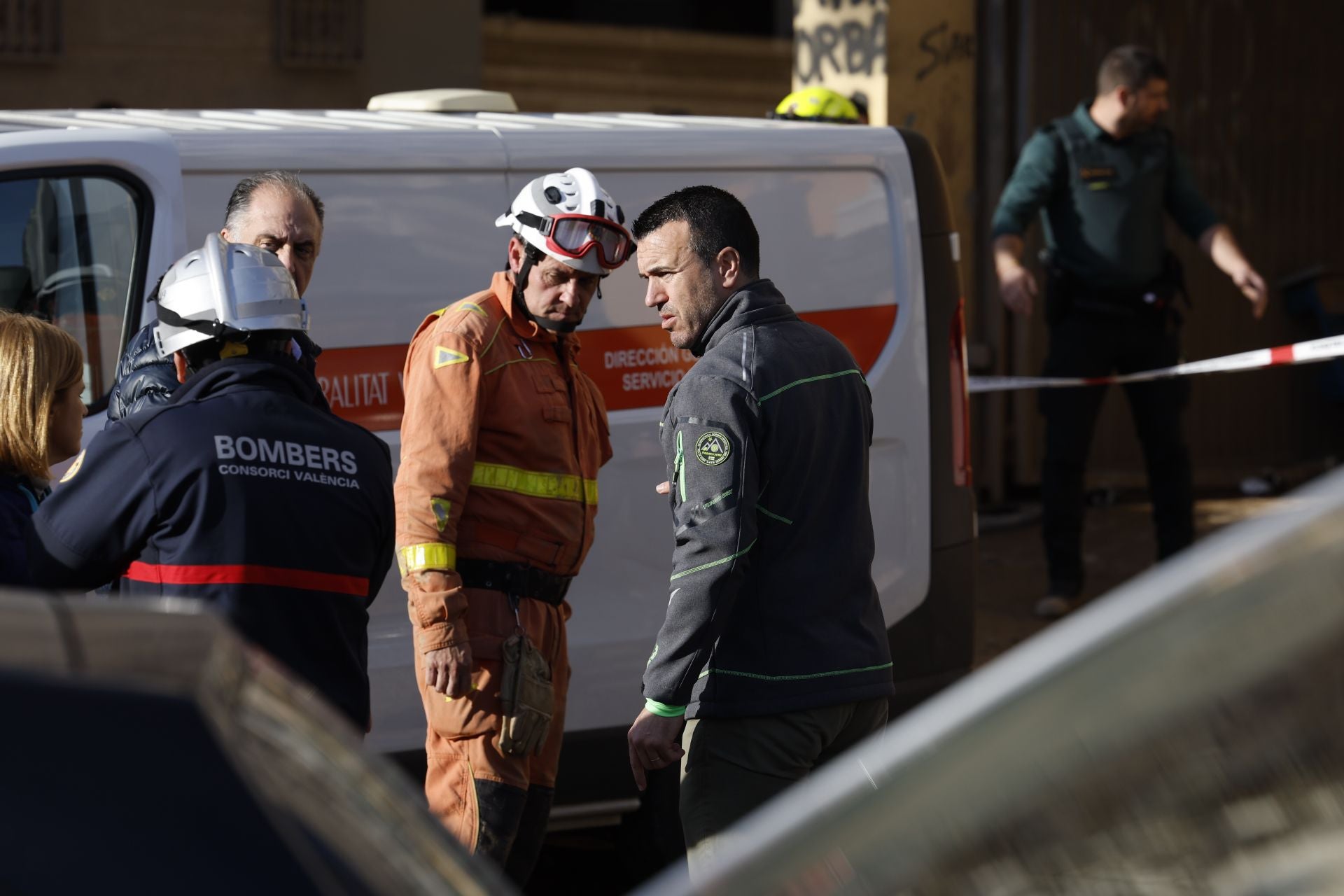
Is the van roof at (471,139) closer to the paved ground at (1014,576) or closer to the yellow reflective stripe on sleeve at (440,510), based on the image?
the yellow reflective stripe on sleeve at (440,510)

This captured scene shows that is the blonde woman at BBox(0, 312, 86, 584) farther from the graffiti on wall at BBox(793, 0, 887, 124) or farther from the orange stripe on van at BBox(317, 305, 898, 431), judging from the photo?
the graffiti on wall at BBox(793, 0, 887, 124)

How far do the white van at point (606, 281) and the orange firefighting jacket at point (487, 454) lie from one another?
473 millimetres

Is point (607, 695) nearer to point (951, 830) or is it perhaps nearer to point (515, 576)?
point (515, 576)

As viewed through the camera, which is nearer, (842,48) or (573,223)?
(573,223)

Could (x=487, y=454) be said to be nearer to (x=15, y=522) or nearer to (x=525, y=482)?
(x=525, y=482)

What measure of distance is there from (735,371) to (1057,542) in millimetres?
4485

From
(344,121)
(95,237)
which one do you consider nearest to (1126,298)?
(344,121)

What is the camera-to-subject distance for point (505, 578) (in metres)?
3.82

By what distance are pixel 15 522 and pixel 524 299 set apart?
1251 millimetres

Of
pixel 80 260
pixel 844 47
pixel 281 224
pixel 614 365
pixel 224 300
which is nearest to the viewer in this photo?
pixel 224 300

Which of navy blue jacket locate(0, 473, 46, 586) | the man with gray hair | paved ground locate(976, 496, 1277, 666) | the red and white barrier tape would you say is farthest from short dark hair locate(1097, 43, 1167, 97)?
navy blue jacket locate(0, 473, 46, 586)

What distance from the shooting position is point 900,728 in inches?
57.5

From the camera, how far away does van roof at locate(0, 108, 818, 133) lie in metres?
4.34

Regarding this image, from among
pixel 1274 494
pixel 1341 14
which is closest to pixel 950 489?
pixel 1274 494
